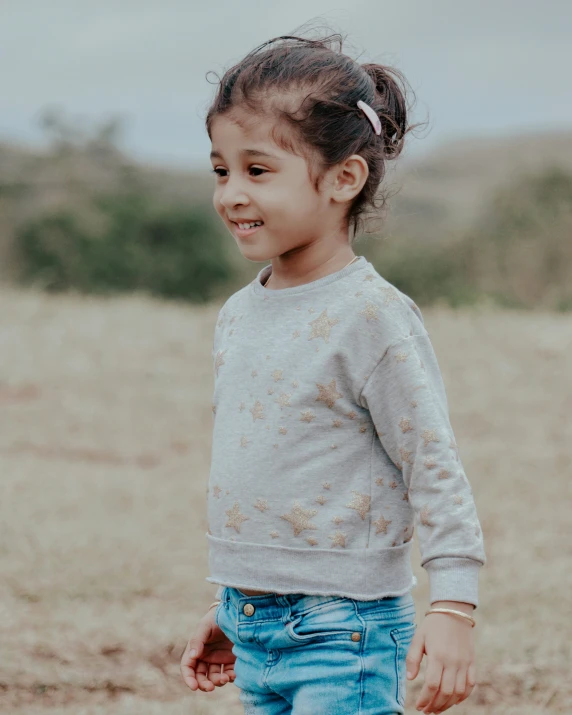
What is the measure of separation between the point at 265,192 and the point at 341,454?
0.45m

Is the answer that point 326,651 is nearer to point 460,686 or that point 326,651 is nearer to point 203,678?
point 460,686

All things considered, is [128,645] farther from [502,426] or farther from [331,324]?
[502,426]

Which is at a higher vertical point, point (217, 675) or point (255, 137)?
point (255, 137)

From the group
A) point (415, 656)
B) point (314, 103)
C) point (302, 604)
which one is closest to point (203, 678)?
point (302, 604)

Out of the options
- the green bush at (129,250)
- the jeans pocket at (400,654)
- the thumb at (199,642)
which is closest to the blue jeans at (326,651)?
the jeans pocket at (400,654)

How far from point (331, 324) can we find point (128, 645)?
2.18 m

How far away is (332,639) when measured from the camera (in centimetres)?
162

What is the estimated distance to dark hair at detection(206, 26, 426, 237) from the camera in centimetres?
167

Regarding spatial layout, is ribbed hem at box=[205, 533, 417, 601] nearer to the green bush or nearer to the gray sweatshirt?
the gray sweatshirt

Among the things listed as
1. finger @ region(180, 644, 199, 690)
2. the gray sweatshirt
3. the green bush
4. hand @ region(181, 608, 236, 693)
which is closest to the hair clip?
the gray sweatshirt

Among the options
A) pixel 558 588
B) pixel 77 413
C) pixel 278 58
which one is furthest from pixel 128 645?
pixel 77 413

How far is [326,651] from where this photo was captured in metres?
1.61

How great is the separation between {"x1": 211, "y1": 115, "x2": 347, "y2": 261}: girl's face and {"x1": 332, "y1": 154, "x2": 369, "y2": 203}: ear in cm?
2

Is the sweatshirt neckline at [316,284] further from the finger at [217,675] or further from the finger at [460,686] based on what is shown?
the finger at [217,675]
